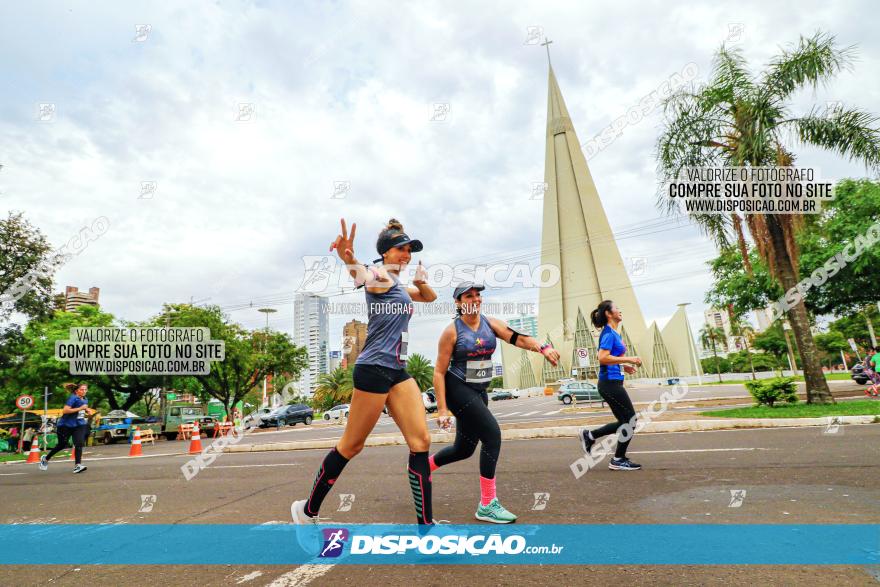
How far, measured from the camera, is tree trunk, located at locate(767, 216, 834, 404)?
11.4 metres

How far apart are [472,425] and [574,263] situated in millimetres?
76455

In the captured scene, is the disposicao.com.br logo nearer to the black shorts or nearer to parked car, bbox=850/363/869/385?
the black shorts

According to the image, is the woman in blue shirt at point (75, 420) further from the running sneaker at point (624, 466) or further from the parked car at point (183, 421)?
the parked car at point (183, 421)

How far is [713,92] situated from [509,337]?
1210 cm

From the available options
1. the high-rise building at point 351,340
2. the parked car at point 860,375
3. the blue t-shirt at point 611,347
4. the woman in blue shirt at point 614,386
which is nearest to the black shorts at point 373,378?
the woman in blue shirt at point 614,386

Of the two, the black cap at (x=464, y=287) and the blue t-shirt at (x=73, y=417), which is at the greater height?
the black cap at (x=464, y=287)

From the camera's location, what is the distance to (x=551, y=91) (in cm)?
7544

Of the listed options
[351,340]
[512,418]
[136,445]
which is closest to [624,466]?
[136,445]

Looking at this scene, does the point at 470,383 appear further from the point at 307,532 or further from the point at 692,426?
the point at 692,426

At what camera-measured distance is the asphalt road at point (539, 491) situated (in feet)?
7.95

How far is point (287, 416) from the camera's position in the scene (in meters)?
30.6

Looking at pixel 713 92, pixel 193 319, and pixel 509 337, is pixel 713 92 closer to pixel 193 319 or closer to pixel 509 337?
pixel 509 337

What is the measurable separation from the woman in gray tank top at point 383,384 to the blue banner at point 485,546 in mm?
239

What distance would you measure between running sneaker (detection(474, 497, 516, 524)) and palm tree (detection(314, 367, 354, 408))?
48466 millimetres
